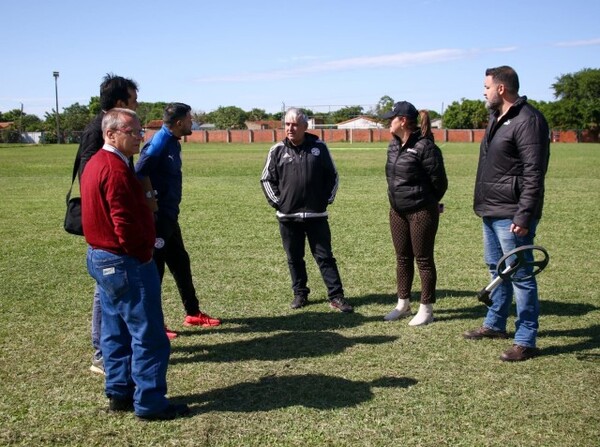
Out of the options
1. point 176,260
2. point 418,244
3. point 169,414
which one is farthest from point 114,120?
point 418,244

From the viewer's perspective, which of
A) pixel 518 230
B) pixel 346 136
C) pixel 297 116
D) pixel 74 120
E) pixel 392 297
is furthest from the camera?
pixel 74 120

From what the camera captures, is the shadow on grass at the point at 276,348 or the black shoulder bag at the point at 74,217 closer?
the black shoulder bag at the point at 74,217

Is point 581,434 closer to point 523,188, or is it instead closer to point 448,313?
point 523,188

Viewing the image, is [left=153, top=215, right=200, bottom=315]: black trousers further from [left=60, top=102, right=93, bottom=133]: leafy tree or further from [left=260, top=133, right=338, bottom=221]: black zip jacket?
[left=60, top=102, right=93, bottom=133]: leafy tree

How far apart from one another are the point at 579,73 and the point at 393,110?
423 ft

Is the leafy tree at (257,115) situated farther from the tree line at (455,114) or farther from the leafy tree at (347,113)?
the leafy tree at (347,113)

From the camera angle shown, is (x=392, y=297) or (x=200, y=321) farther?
(x=392, y=297)

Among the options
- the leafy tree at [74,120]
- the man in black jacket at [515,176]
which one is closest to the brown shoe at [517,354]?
the man in black jacket at [515,176]

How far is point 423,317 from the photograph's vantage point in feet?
21.2

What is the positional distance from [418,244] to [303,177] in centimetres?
149

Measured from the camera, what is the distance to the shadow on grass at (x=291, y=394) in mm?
4566

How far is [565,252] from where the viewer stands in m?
9.84

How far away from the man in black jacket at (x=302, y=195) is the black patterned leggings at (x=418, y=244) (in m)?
0.73

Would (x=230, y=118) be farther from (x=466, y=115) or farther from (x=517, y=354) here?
(x=517, y=354)
